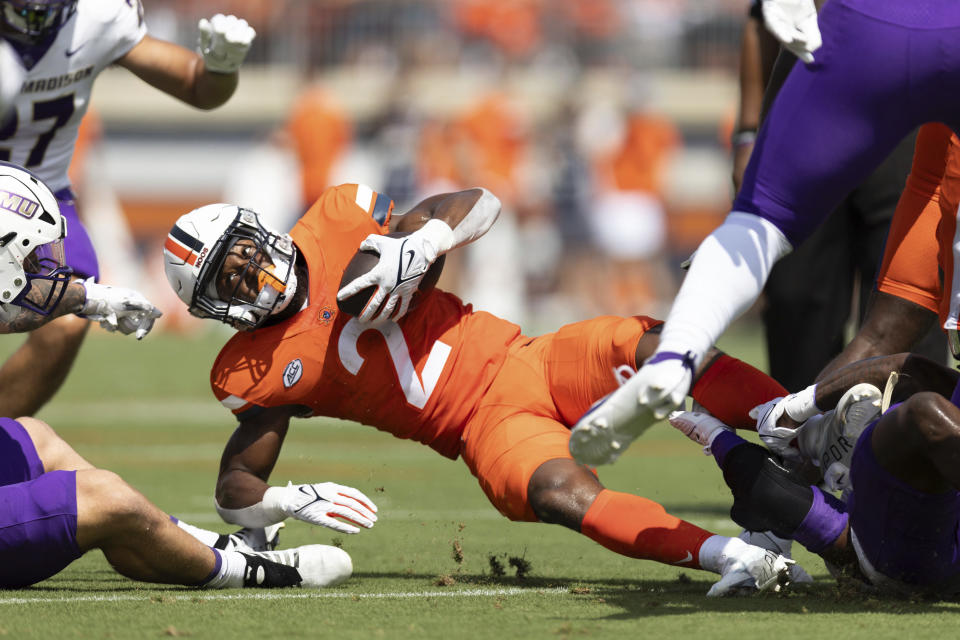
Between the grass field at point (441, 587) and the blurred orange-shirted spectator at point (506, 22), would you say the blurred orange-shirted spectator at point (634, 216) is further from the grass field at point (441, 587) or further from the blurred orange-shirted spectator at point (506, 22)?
the grass field at point (441, 587)

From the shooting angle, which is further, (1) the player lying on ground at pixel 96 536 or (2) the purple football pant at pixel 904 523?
(1) the player lying on ground at pixel 96 536

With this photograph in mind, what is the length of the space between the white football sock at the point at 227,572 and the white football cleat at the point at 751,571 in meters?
1.23

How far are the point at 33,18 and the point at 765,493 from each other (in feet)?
9.17

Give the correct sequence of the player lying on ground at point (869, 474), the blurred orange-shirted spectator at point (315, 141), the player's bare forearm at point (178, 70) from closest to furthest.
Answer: the player lying on ground at point (869, 474) < the player's bare forearm at point (178, 70) < the blurred orange-shirted spectator at point (315, 141)

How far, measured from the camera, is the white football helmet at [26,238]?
347 cm

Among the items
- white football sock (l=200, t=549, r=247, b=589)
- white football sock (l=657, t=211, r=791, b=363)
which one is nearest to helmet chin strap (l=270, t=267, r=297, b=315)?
white football sock (l=200, t=549, r=247, b=589)

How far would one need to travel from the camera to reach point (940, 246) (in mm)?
3432

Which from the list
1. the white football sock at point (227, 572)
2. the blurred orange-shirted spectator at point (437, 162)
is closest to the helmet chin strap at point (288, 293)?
the white football sock at point (227, 572)

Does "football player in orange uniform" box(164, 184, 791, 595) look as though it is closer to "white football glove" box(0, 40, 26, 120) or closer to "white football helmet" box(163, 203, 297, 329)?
"white football helmet" box(163, 203, 297, 329)

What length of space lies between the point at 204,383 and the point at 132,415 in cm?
183

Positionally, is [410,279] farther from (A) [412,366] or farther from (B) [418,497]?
(B) [418,497]

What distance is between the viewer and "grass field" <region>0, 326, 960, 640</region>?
295 centimetres

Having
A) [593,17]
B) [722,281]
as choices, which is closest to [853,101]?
[722,281]

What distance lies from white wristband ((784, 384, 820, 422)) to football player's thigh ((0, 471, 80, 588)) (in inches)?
68.6
